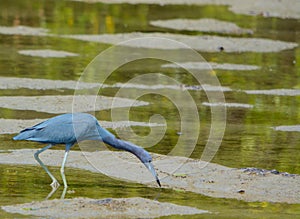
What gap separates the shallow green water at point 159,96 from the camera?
807cm

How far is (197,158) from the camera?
9742 mm

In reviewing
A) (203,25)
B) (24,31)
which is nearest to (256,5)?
(203,25)

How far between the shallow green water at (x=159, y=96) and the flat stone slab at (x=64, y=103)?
0.85 feet

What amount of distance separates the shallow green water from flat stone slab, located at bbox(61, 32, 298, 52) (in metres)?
0.47

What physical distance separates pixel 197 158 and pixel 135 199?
215cm

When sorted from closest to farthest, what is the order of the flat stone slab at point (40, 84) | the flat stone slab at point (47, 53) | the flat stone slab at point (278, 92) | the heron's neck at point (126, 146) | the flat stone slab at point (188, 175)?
the heron's neck at point (126, 146), the flat stone slab at point (188, 175), the flat stone slab at point (40, 84), the flat stone slab at point (278, 92), the flat stone slab at point (47, 53)

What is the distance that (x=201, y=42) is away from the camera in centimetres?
1864

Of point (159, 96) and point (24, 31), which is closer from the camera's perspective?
point (159, 96)

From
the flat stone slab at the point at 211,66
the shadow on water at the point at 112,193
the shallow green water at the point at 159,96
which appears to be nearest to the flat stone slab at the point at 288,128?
the shallow green water at the point at 159,96

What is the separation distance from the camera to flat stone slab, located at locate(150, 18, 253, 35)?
20469mm

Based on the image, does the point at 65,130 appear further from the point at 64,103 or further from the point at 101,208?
the point at 64,103

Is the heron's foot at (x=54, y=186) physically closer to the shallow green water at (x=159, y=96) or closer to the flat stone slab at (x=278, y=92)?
the shallow green water at (x=159, y=96)

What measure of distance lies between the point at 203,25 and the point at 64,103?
29.7 ft

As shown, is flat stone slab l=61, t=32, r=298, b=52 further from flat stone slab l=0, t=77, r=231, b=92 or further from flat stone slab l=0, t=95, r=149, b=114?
flat stone slab l=0, t=95, r=149, b=114
